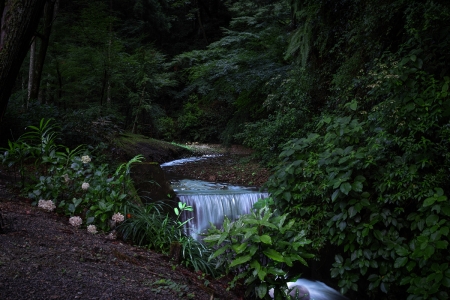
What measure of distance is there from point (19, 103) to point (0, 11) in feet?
18.0

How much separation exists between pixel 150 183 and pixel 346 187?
3.12 metres

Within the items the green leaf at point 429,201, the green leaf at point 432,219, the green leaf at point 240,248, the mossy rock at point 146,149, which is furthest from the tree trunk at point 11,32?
the mossy rock at point 146,149

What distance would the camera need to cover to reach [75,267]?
2375mm

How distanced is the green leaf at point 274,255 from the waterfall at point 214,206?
11.3 ft

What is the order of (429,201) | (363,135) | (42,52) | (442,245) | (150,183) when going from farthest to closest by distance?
(42,52)
(150,183)
(363,135)
(429,201)
(442,245)

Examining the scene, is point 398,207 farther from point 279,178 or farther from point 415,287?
point 279,178

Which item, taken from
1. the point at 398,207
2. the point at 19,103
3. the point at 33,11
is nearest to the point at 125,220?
the point at 33,11

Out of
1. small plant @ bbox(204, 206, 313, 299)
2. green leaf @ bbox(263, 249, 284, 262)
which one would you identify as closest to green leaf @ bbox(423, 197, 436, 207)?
small plant @ bbox(204, 206, 313, 299)

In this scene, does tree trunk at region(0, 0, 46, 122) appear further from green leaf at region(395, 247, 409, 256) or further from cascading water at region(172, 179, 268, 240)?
cascading water at region(172, 179, 268, 240)

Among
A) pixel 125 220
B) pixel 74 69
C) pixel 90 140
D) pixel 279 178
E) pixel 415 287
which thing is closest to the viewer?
pixel 415 287

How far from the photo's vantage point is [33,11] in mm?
2617

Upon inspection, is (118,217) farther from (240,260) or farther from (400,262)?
(400,262)

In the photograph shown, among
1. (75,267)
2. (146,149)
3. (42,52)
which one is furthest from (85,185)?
(146,149)

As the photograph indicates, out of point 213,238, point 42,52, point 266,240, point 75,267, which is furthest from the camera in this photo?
point 42,52
